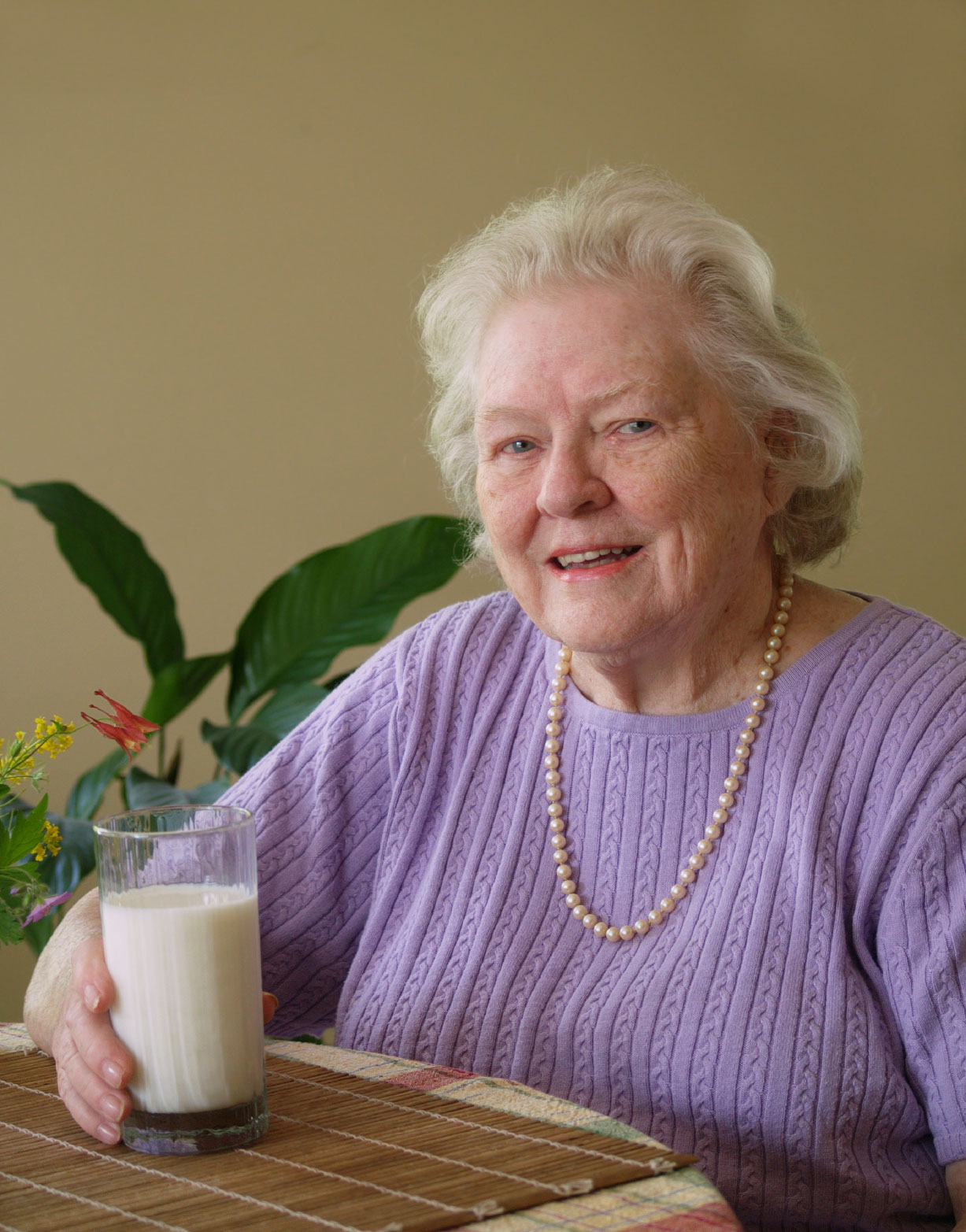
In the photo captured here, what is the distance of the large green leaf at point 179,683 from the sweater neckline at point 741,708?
1.09 meters

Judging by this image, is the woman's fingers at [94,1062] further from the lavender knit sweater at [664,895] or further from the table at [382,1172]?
the lavender knit sweater at [664,895]

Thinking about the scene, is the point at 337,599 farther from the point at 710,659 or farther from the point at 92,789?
the point at 710,659

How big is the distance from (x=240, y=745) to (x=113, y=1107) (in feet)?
4.05

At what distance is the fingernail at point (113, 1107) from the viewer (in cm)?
83

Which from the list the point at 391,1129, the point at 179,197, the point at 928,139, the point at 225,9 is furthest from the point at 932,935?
the point at 928,139

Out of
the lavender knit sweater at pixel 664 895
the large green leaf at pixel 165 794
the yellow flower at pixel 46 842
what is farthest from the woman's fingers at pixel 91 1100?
the large green leaf at pixel 165 794

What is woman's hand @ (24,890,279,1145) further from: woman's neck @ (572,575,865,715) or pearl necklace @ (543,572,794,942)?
woman's neck @ (572,575,865,715)

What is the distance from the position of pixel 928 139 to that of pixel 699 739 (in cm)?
279

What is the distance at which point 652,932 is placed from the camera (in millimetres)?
1210

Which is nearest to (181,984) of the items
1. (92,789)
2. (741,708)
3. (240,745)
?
(741,708)

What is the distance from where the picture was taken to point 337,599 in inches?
88.7

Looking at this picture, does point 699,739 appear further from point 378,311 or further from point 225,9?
point 225,9

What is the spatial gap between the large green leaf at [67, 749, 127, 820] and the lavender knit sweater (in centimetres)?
92

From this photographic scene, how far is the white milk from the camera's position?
82 cm
